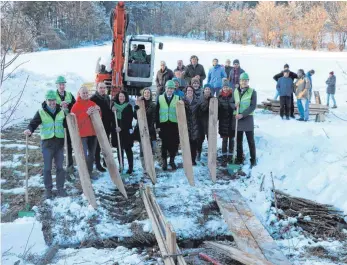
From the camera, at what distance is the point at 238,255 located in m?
4.56

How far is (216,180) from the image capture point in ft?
23.3

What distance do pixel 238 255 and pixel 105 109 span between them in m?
3.69

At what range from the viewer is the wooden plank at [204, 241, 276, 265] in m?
4.35

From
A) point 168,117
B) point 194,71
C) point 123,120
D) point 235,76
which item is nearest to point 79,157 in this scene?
point 123,120

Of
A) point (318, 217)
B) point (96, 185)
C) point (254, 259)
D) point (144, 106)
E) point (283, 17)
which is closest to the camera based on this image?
point (254, 259)

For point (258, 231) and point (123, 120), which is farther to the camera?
point (123, 120)

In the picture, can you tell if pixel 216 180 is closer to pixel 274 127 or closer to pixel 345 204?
pixel 345 204

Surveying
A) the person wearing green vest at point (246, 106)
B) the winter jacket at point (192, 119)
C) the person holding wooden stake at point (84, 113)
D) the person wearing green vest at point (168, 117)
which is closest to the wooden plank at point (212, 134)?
the winter jacket at point (192, 119)

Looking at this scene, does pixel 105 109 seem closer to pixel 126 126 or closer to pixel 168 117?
pixel 126 126

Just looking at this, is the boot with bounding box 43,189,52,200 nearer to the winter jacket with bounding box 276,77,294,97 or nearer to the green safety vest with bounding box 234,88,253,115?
the green safety vest with bounding box 234,88,253,115

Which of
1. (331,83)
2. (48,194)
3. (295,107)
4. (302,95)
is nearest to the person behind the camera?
(48,194)

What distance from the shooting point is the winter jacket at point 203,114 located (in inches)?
297

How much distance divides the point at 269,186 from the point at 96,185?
295cm

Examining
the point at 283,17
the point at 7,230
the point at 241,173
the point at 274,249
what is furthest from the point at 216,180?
the point at 283,17
